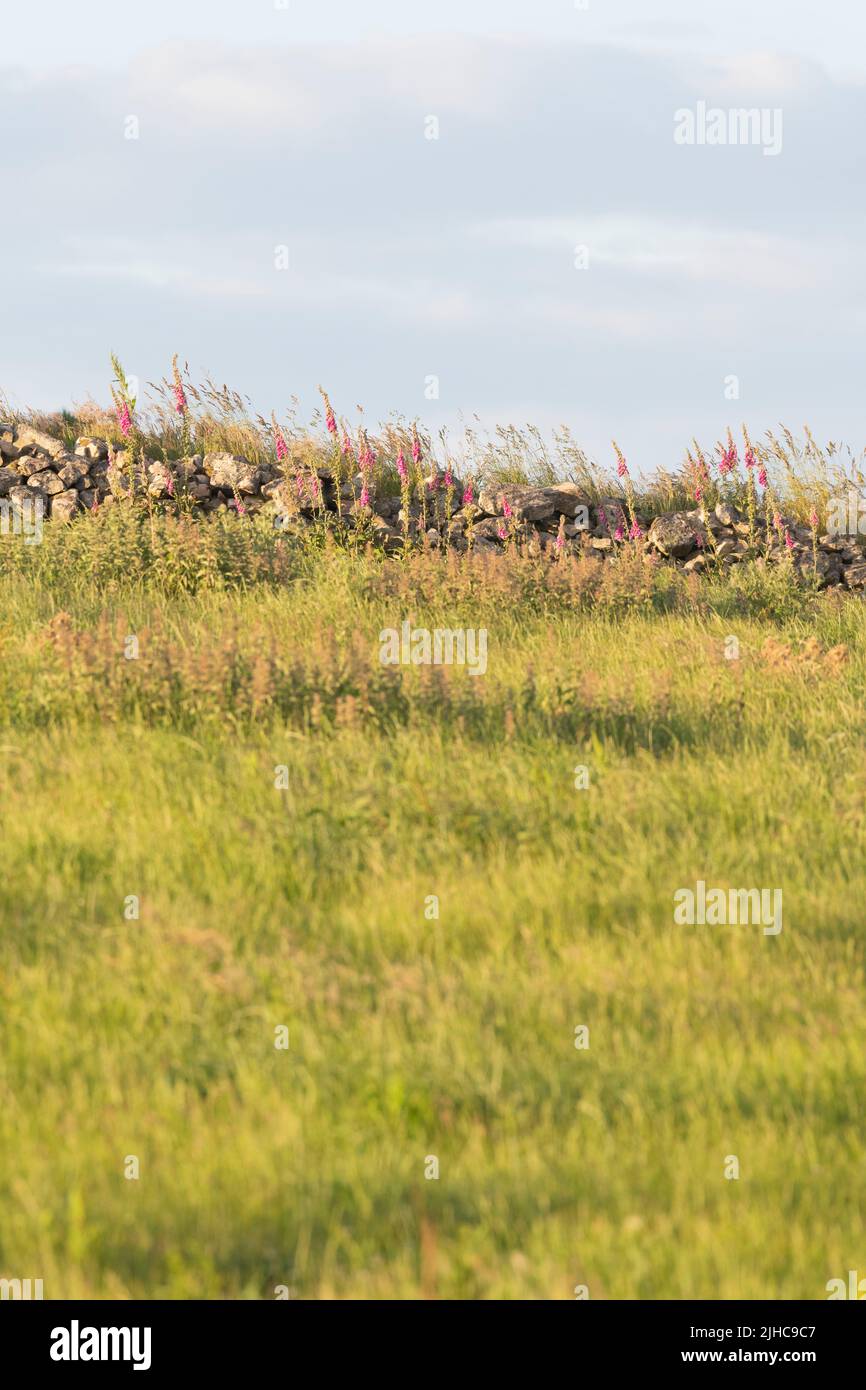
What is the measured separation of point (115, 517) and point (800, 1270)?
12.4m

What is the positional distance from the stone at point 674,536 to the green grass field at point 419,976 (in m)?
5.65

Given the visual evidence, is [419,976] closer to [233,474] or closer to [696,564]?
[696,564]

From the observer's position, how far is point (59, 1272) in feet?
13.1

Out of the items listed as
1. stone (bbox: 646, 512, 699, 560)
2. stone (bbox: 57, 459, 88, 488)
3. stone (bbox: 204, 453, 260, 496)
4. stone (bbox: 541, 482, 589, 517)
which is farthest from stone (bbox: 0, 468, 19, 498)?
stone (bbox: 646, 512, 699, 560)

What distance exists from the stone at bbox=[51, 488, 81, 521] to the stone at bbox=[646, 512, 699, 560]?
705 centimetres

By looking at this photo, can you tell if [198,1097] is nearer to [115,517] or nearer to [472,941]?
[472,941]

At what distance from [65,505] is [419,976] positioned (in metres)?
12.3

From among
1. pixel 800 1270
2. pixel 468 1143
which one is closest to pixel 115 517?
pixel 468 1143

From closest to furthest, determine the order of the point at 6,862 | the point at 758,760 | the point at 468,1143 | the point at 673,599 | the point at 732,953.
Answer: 1. the point at 468,1143
2. the point at 732,953
3. the point at 6,862
4. the point at 758,760
5. the point at 673,599

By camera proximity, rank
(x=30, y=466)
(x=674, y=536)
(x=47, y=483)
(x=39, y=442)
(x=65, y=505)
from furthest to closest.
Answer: (x=39, y=442) < (x=30, y=466) < (x=47, y=483) < (x=65, y=505) < (x=674, y=536)

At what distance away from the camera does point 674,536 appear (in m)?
16.3
